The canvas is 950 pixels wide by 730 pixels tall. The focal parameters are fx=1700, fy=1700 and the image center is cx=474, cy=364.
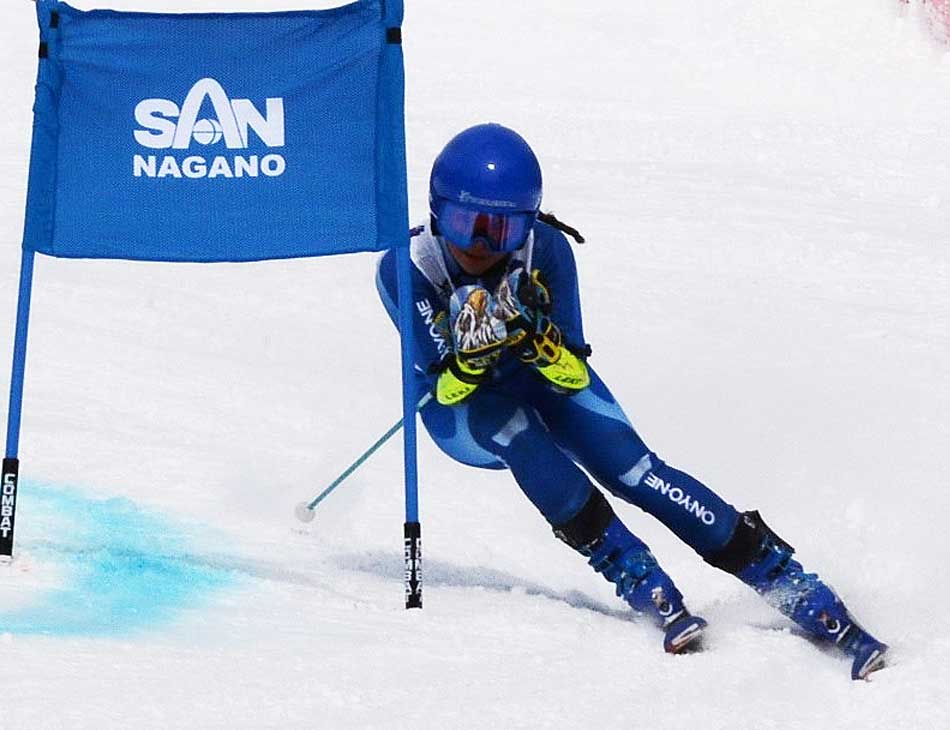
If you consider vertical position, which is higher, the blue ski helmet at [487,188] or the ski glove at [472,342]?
the blue ski helmet at [487,188]

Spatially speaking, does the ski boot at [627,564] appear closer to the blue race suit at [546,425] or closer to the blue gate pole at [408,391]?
the blue race suit at [546,425]

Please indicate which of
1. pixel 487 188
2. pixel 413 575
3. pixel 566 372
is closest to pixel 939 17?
pixel 566 372

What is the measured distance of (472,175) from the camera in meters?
4.64

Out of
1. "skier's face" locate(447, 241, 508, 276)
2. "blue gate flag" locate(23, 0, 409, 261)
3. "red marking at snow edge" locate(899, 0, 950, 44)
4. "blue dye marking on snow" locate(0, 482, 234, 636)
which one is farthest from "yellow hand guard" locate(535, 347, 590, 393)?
"red marking at snow edge" locate(899, 0, 950, 44)

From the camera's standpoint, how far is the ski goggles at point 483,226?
469cm

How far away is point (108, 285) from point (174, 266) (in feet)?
2.04

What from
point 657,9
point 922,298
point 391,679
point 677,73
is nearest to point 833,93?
point 677,73

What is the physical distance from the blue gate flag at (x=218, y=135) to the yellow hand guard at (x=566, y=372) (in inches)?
22.0

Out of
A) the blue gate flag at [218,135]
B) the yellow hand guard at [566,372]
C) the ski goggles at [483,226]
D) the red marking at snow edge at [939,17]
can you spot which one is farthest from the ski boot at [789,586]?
the red marking at snow edge at [939,17]

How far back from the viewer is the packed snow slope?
3959 millimetres

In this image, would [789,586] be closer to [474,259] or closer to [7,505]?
[474,259]

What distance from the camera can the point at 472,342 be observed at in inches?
184

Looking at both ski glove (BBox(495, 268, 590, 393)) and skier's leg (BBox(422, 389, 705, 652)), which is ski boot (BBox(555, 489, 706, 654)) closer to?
skier's leg (BBox(422, 389, 705, 652))

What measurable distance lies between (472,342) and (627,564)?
74 centimetres
